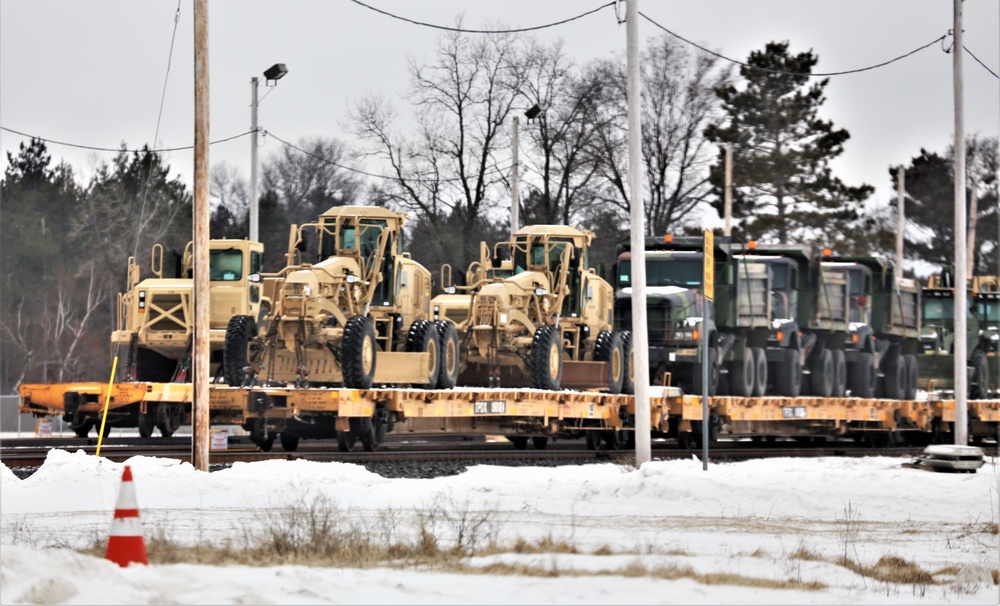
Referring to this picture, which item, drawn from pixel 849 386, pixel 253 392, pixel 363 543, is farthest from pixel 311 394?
pixel 849 386

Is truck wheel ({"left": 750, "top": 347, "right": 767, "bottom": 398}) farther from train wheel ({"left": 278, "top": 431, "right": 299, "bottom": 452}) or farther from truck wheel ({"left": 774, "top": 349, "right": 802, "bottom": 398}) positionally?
train wheel ({"left": 278, "top": 431, "right": 299, "bottom": 452})

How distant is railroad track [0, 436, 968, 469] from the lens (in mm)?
20297

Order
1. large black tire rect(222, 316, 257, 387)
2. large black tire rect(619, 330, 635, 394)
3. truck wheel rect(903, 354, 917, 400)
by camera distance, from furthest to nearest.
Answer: truck wheel rect(903, 354, 917, 400)
large black tire rect(619, 330, 635, 394)
large black tire rect(222, 316, 257, 387)

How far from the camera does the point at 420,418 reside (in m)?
22.7

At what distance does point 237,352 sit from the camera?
22.0 meters

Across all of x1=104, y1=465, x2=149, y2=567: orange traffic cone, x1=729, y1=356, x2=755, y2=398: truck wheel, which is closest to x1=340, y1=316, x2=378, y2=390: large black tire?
x1=729, y1=356, x2=755, y2=398: truck wheel

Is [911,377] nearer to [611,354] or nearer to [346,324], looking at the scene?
[611,354]

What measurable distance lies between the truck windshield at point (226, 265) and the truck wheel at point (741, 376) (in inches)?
374

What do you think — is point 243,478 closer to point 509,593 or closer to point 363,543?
point 363,543

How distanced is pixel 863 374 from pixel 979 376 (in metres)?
5.18

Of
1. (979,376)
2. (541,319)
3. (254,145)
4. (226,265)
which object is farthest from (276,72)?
(979,376)

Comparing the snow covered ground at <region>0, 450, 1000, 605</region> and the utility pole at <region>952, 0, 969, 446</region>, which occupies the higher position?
the utility pole at <region>952, 0, 969, 446</region>

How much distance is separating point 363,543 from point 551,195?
118 feet

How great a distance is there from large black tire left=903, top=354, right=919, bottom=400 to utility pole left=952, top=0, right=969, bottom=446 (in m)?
5.31
